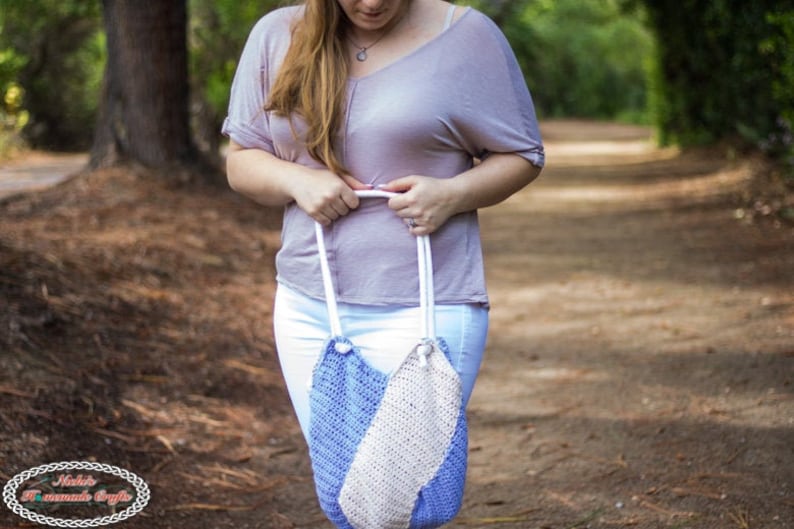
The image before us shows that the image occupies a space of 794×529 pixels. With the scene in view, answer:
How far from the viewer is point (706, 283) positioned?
7.15 meters

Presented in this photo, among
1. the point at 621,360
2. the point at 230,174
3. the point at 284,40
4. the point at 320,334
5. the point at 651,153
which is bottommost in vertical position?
the point at 651,153

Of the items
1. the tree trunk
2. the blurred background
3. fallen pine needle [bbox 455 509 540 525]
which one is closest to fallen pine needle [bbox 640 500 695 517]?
fallen pine needle [bbox 455 509 540 525]

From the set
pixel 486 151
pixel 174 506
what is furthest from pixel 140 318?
pixel 486 151

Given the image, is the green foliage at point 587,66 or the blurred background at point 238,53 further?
the green foliage at point 587,66

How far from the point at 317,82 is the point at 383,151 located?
0.71ft

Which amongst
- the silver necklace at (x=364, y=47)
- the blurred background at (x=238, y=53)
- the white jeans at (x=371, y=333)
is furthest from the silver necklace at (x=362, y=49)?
the blurred background at (x=238, y=53)

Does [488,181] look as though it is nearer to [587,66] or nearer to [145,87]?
[145,87]

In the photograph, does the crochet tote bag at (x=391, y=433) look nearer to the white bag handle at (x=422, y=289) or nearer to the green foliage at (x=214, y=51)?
the white bag handle at (x=422, y=289)

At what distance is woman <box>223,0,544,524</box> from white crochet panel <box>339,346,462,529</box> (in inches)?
3.2

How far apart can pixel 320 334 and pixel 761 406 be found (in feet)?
9.70

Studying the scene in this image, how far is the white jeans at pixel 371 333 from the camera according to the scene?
2289mm

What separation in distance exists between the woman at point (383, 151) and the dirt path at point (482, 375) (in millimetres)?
1584

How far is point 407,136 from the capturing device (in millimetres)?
2254

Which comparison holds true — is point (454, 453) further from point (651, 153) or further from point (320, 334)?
point (651, 153)
